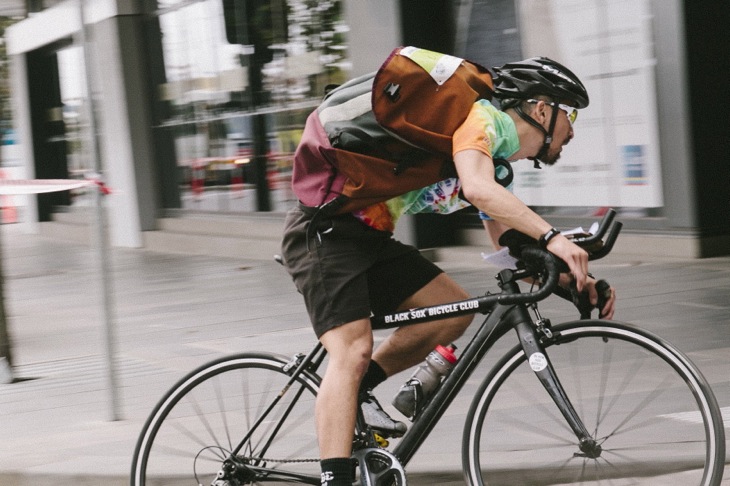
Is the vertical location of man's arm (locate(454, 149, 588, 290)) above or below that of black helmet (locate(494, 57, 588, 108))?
below

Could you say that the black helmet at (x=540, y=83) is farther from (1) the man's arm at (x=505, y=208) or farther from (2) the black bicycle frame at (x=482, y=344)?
(2) the black bicycle frame at (x=482, y=344)

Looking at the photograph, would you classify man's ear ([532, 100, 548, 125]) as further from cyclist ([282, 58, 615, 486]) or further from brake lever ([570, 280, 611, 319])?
brake lever ([570, 280, 611, 319])

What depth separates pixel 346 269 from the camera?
3.73 m

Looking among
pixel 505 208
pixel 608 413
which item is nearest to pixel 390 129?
pixel 505 208

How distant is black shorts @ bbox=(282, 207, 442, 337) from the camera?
370 centimetres

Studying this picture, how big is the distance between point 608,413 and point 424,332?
2.13 feet

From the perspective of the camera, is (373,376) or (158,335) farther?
(158,335)

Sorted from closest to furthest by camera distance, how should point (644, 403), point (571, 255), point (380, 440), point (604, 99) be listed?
point (571, 255) → point (644, 403) → point (380, 440) → point (604, 99)

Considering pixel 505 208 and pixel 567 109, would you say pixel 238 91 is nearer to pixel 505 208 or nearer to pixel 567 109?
pixel 567 109

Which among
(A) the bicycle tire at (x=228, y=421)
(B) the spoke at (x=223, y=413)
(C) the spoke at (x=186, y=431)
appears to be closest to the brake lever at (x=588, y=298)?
(A) the bicycle tire at (x=228, y=421)

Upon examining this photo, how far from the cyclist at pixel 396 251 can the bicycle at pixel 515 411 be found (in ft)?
0.36

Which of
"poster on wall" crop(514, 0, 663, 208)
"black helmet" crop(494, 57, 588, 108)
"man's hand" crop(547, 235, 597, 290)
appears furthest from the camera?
"poster on wall" crop(514, 0, 663, 208)

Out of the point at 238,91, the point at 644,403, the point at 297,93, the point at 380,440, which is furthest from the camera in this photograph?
the point at 238,91

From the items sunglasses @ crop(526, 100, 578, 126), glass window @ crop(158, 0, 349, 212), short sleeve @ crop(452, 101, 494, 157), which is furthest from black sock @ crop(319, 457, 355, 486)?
glass window @ crop(158, 0, 349, 212)
